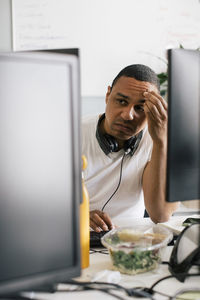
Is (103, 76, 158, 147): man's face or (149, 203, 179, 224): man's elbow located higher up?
(103, 76, 158, 147): man's face

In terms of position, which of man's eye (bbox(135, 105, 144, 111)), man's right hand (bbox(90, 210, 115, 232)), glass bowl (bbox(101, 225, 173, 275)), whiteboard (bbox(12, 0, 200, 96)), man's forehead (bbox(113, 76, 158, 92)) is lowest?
man's right hand (bbox(90, 210, 115, 232))

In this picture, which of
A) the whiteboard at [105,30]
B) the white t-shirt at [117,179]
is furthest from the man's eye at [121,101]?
the whiteboard at [105,30]

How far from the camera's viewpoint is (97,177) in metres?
1.48

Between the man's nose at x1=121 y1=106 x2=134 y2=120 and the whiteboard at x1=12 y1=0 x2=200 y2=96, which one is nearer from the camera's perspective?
the man's nose at x1=121 y1=106 x2=134 y2=120

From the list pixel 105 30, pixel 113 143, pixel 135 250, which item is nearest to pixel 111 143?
pixel 113 143

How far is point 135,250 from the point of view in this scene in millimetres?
730

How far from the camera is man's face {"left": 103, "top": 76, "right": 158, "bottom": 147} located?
135 centimetres

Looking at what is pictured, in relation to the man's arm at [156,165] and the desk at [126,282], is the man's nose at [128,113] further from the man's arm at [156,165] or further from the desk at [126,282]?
the desk at [126,282]

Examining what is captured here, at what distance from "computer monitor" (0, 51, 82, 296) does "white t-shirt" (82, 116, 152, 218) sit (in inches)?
33.2

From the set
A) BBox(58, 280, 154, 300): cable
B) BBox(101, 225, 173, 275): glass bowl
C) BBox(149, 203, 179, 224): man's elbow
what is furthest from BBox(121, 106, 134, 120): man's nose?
BBox(58, 280, 154, 300): cable

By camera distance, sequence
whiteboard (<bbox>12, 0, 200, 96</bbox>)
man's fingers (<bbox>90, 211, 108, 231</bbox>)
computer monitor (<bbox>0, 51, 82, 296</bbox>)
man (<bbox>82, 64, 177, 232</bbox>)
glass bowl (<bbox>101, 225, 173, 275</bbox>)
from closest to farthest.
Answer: computer monitor (<bbox>0, 51, 82, 296</bbox>), glass bowl (<bbox>101, 225, 173, 275</bbox>), man's fingers (<bbox>90, 211, 108, 231</bbox>), man (<bbox>82, 64, 177, 232</bbox>), whiteboard (<bbox>12, 0, 200, 96</bbox>)

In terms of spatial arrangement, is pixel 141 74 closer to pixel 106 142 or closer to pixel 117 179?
pixel 106 142

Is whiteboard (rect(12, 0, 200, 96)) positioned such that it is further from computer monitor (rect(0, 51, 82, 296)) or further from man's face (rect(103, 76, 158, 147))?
computer monitor (rect(0, 51, 82, 296))

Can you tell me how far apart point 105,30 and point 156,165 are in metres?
1.56
